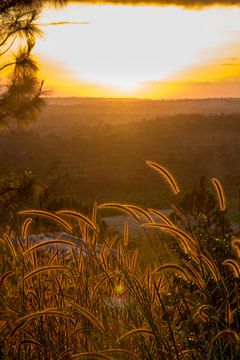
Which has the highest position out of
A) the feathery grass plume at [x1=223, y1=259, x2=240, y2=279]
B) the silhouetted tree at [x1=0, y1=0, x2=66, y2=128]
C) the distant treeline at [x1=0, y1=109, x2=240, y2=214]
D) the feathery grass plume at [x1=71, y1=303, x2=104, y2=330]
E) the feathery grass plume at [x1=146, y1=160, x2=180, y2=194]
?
the distant treeline at [x1=0, y1=109, x2=240, y2=214]

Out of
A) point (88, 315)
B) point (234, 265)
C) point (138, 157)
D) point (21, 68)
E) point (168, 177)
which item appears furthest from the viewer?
point (138, 157)

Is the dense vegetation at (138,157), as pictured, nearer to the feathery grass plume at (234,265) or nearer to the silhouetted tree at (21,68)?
the silhouetted tree at (21,68)

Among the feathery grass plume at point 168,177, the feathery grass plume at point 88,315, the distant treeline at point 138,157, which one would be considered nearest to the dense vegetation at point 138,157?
the distant treeline at point 138,157

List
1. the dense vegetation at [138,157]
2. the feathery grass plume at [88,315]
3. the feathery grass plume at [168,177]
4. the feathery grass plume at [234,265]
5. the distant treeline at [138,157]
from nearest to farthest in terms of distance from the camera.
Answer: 1. the feathery grass plume at [88,315]
2. the feathery grass plume at [234,265]
3. the feathery grass plume at [168,177]
4. the dense vegetation at [138,157]
5. the distant treeline at [138,157]

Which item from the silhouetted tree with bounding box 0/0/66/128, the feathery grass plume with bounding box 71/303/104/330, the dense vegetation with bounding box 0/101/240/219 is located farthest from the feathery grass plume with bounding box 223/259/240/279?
the dense vegetation with bounding box 0/101/240/219

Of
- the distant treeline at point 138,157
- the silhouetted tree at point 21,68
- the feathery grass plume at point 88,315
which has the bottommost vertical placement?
the feathery grass plume at point 88,315

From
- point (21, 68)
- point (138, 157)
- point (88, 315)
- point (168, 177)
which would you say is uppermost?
point (138, 157)

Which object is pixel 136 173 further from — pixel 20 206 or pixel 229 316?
pixel 229 316

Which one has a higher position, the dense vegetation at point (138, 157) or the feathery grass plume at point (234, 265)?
the dense vegetation at point (138, 157)

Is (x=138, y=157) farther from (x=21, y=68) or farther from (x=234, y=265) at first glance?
(x=234, y=265)

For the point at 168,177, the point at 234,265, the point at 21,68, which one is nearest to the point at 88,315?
the point at 234,265

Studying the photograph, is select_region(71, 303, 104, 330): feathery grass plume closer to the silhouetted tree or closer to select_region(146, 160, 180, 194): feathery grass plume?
select_region(146, 160, 180, 194): feathery grass plume

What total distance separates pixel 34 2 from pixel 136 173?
3751 centimetres

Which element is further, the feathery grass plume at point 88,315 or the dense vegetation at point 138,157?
the dense vegetation at point 138,157
